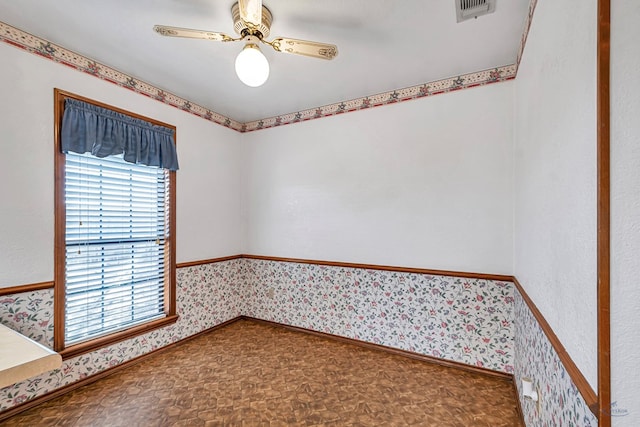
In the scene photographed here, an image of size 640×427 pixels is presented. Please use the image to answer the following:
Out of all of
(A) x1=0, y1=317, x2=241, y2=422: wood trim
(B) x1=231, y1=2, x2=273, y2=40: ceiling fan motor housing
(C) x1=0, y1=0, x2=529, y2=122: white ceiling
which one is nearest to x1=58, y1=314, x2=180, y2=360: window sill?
(A) x1=0, y1=317, x2=241, y2=422: wood trim

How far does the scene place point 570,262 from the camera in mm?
925

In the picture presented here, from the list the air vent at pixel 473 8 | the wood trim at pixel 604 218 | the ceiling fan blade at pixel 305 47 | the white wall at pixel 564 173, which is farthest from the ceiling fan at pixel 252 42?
the wood trim at pixel 604 218

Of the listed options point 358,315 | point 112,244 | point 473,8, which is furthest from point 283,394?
point 473,8

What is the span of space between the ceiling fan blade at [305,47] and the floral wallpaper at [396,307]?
6.74ft

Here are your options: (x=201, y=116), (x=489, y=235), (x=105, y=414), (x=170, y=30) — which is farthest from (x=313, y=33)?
(x=105, y=414)

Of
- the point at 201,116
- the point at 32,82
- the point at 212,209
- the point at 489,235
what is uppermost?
the point at 201,116

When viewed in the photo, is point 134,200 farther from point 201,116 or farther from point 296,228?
point 296,228

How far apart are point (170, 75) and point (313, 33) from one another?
1.44 metres

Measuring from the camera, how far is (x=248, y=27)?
1581 mm

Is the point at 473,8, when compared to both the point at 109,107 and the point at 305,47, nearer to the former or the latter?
the point at 305,47

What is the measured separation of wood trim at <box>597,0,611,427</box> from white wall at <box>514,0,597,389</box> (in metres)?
0.07

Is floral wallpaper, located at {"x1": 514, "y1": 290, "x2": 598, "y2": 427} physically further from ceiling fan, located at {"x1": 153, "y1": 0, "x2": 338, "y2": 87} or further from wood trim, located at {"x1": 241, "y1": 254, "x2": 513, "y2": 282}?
ceiling fan, located at {"x1": 153, "y1": 0, "x2": 338, "y2": 87}

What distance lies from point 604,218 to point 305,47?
1575 mm

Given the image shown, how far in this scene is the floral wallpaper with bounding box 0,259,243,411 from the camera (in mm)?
1855
